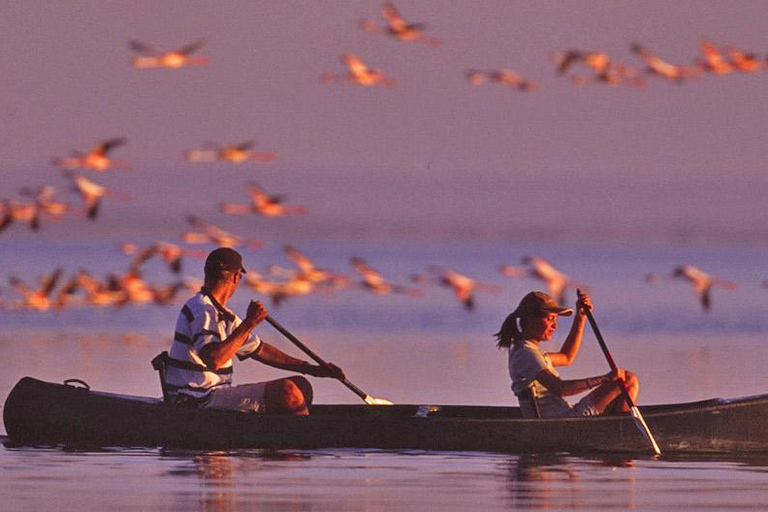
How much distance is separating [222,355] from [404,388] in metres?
7.86

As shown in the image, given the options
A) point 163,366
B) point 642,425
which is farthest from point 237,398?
point 642,425

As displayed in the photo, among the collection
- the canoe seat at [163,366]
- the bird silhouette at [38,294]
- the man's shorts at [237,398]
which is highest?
the bird silhouette at [38,294]

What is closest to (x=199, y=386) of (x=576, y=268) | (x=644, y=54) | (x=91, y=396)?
(x=91, y=396)

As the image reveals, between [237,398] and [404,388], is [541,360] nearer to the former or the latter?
[237,398]

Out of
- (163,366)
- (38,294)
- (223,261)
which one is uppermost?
(38,294)

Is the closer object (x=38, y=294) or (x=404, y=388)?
(x=404, y=388)

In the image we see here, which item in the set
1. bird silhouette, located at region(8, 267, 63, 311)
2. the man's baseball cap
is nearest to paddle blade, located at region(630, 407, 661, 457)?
the man's baseball cap

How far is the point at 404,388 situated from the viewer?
26.3m

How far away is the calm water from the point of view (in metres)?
16.2

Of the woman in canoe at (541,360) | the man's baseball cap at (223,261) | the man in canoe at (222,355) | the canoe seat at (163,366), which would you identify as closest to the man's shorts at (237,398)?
the man in canoe at (222,355)

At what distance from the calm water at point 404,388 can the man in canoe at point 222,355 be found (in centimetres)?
47

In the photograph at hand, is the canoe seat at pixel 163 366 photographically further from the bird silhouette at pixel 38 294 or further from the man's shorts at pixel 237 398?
the bird silhouette at pixel 38 294

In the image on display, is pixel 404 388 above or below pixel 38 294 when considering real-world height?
below

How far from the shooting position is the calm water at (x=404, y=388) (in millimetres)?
16188
